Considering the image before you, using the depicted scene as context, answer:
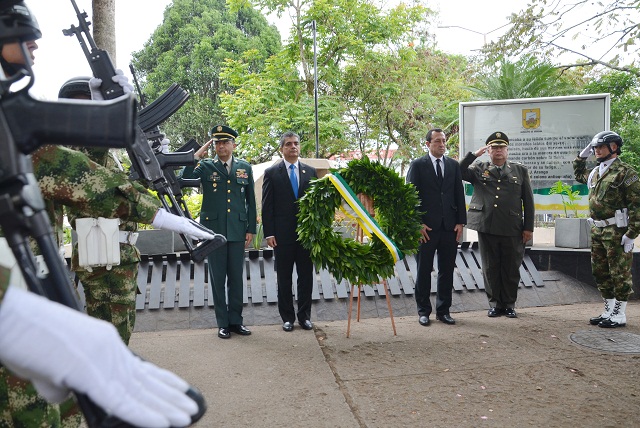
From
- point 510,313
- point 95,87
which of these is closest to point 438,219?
point 510,313

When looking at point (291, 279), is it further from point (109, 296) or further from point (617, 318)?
point (617, 318)

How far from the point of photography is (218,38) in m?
23.3

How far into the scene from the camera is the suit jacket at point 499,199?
5938mm

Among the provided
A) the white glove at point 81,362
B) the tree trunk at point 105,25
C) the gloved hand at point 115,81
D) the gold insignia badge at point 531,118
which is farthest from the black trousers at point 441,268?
the white glove at point 81,362

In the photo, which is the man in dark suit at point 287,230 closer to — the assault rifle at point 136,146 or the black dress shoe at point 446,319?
the black dress shoe at point 446,319

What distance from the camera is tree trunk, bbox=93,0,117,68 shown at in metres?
7.07

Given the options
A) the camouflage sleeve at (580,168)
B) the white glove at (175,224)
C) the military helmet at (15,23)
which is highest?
the military helmet at (15,23)

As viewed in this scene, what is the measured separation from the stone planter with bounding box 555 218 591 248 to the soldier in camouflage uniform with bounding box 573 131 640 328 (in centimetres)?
124

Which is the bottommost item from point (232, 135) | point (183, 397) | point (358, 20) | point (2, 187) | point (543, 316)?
point (543, 316)

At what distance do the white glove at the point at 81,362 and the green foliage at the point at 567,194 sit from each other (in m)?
7.13

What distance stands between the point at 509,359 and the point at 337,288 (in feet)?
7.59

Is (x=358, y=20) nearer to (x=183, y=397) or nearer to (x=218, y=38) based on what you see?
(x=218, y=38)

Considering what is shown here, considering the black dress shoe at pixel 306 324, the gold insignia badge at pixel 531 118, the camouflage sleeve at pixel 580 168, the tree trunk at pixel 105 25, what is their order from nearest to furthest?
the black dress shoe at pixel 306 324 < the camouflage sleeve at pixel 580 168 < the tree trunk at pixel 105 25 < the gold insignia badge at pixel 531 118

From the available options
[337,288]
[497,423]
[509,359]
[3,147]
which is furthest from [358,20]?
[3,147]
